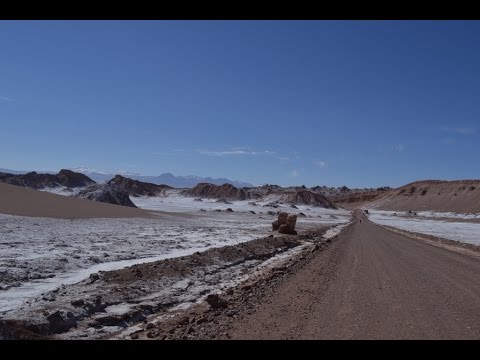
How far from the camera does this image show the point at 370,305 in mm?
10211

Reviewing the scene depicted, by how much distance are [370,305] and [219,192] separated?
169 meters

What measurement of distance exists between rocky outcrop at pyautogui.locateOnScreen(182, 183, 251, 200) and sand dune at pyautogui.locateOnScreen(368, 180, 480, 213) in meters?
58.0

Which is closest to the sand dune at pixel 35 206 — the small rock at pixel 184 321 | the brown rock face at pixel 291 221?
the brown rock face at pixel 291 221

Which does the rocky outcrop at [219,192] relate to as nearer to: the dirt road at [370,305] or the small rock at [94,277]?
the dirt road at [370,305]

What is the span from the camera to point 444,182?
189 metres

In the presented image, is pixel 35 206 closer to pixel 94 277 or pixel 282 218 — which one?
pixel 282 218

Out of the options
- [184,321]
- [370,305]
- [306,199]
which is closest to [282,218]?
[370,305]

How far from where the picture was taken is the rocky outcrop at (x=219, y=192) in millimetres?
172250

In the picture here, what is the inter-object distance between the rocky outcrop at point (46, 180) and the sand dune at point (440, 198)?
4563 inches

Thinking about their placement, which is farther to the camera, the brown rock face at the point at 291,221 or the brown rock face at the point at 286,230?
the brown rock face at the point at 291,221

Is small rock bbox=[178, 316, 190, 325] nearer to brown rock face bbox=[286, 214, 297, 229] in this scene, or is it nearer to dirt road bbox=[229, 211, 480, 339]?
dirt road bbox=[229, 211, 480, 339]

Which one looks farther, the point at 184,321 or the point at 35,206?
the point at 35,206
